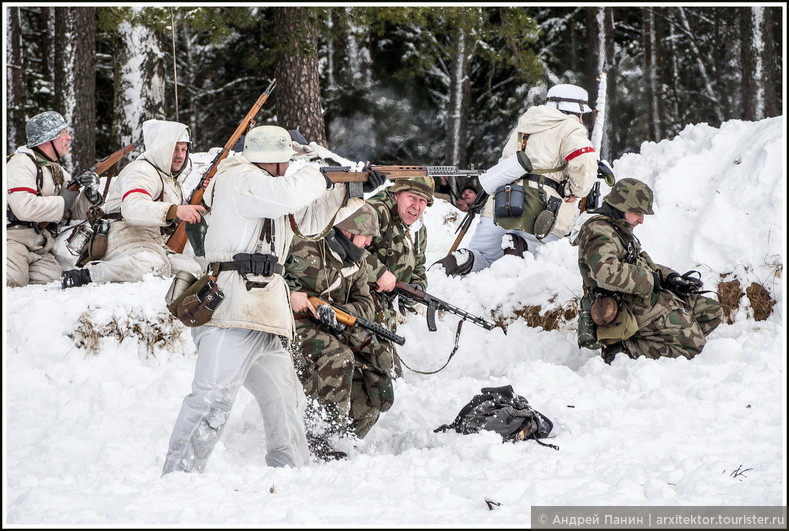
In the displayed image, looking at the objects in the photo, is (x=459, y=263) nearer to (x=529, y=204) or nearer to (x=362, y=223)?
(x=529, y=204)

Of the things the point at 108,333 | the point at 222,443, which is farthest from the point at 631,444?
the point at 108,333

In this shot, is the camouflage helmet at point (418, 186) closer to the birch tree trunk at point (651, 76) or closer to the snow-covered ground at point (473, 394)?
the snow-covered ground at point (473, 394)

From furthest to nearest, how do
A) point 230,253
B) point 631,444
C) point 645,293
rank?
point 645,293 < point 631,444 < point 230,253

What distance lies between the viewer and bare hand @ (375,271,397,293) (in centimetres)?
641

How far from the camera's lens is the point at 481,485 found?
14.4 feet

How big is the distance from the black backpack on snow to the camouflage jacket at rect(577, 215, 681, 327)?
1236mm

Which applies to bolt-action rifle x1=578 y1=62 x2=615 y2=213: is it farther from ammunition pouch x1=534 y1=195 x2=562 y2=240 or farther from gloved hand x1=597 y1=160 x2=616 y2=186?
ammunition pouch x1=534 y1=195 x2=562 y2=240

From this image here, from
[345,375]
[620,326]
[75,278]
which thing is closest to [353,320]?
[345,375]

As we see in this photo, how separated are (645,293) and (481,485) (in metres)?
2.71

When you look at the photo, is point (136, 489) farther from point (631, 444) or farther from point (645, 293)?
point (645, 293)

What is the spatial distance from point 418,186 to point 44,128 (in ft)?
11.1

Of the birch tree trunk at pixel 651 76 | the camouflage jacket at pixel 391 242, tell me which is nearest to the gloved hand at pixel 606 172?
the camouflage jacket at pixel 391 242

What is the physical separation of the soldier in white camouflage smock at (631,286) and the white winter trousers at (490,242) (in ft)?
5.08

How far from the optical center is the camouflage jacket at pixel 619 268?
21.2 ft
